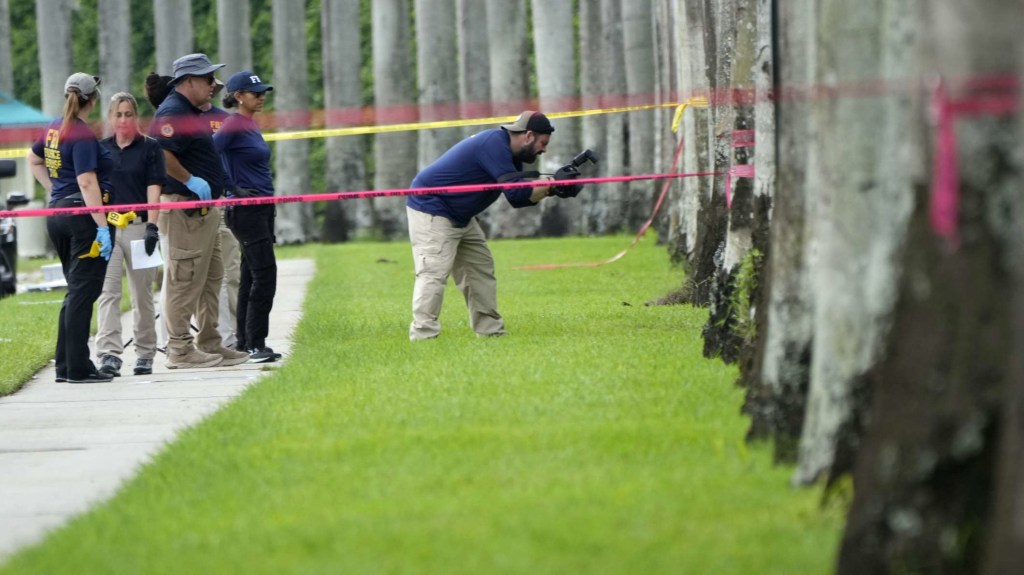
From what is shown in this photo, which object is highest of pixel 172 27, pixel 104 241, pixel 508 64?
pixel 172 27

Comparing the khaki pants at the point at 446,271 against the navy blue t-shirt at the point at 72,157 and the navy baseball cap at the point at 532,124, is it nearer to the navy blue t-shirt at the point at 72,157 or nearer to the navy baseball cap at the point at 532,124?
the navy baseball cap at the point at 532,124

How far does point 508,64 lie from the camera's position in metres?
33.0

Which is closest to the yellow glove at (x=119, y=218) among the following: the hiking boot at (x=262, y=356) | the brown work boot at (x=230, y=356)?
the brown work boot at (x=230, y=356)

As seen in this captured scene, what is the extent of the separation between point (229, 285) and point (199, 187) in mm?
1619

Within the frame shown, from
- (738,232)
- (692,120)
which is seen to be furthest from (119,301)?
(692,120)

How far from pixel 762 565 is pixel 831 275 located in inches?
47.9

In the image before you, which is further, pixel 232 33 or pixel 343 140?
pixel 343 140

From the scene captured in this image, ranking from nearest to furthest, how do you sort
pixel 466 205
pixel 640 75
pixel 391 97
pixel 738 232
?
pixel 738 232 < pixel 466 205 < pixel 640 75 < pixel 391 97

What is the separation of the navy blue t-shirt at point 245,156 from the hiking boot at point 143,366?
1297mm

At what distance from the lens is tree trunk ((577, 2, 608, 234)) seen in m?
33.9

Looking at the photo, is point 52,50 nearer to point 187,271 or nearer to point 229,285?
point 229,285

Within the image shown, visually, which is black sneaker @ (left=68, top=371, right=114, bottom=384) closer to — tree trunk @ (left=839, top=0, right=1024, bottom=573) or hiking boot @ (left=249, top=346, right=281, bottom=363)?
hiking boot @ (left=249, top=346, right=281, bottom=363)

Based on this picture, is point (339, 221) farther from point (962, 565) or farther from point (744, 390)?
point (962, 565)

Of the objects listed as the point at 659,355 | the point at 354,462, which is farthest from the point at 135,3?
the point at 354,462
